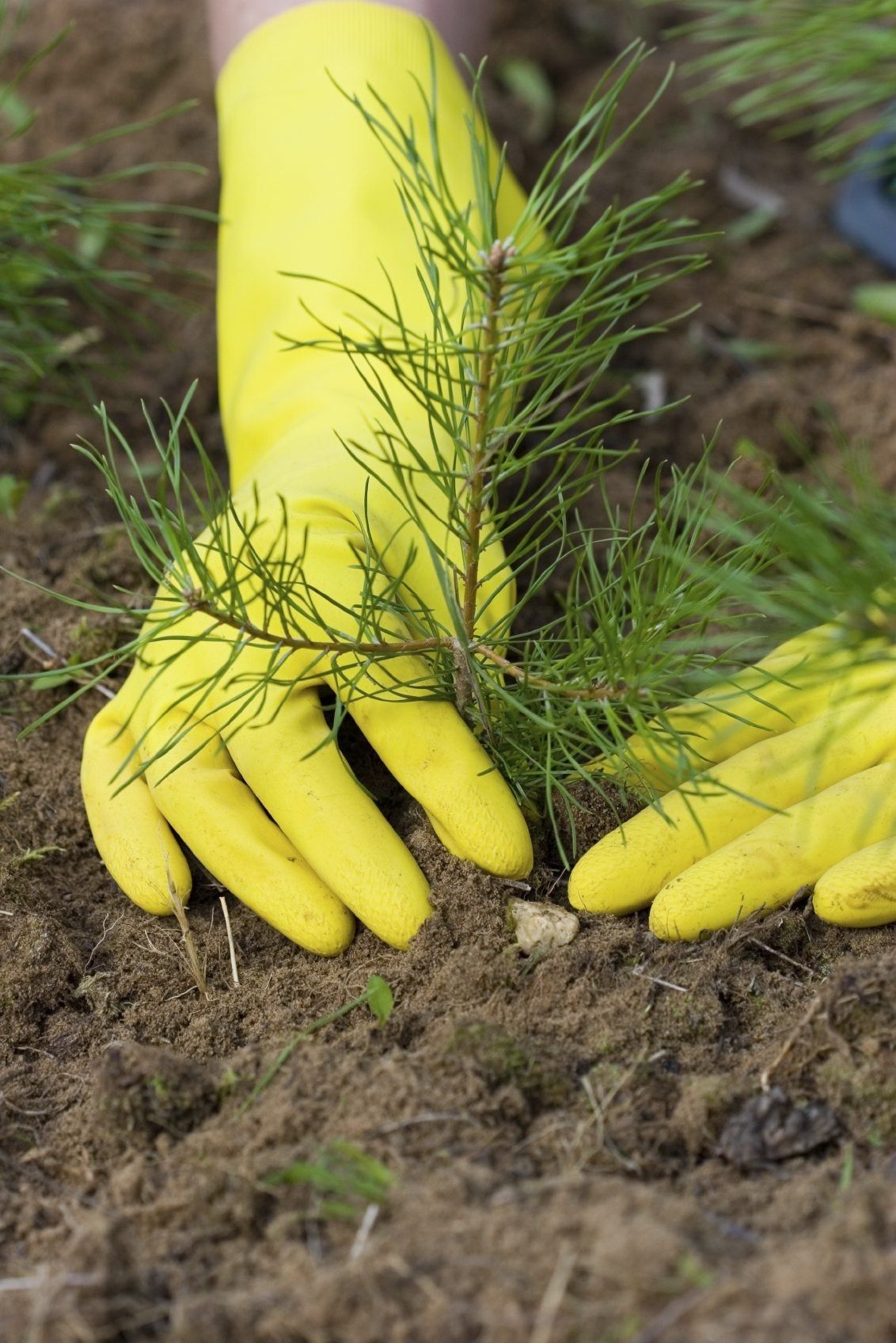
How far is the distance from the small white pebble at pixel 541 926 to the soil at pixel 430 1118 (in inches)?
0.7

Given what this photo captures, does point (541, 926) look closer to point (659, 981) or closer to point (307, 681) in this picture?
point (659, 981)

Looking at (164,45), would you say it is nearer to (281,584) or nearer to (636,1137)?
(281,584)

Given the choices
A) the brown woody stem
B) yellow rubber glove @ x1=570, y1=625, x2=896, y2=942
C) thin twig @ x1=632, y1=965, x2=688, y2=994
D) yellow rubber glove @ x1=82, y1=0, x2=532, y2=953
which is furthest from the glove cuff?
thin twig @ x1=632, y1=965, x2=688, y2=994

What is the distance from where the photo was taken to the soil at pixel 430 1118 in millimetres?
795

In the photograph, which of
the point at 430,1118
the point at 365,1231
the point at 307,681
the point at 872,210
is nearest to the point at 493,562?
the point at 307,681

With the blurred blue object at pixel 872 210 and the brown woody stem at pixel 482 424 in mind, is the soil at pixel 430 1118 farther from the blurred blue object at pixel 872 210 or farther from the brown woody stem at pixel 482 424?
the blurred blue object at pixel 872 210

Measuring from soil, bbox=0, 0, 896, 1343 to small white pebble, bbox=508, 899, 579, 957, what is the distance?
0.02 meters

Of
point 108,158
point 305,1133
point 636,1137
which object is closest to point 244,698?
point 305,1133

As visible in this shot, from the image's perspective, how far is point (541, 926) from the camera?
1.23 m

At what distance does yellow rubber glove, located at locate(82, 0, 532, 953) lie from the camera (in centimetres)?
127

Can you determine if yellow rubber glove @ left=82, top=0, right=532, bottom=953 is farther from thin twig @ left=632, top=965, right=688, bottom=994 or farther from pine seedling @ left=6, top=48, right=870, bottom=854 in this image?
thin twig @ left=632, top=965, right=688, bottom=994

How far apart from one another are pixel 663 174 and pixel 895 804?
192 centimetres

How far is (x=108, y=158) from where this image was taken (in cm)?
268

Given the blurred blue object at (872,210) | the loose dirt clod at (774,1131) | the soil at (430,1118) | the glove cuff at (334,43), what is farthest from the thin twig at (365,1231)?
the blurred blue object at (872,210)
